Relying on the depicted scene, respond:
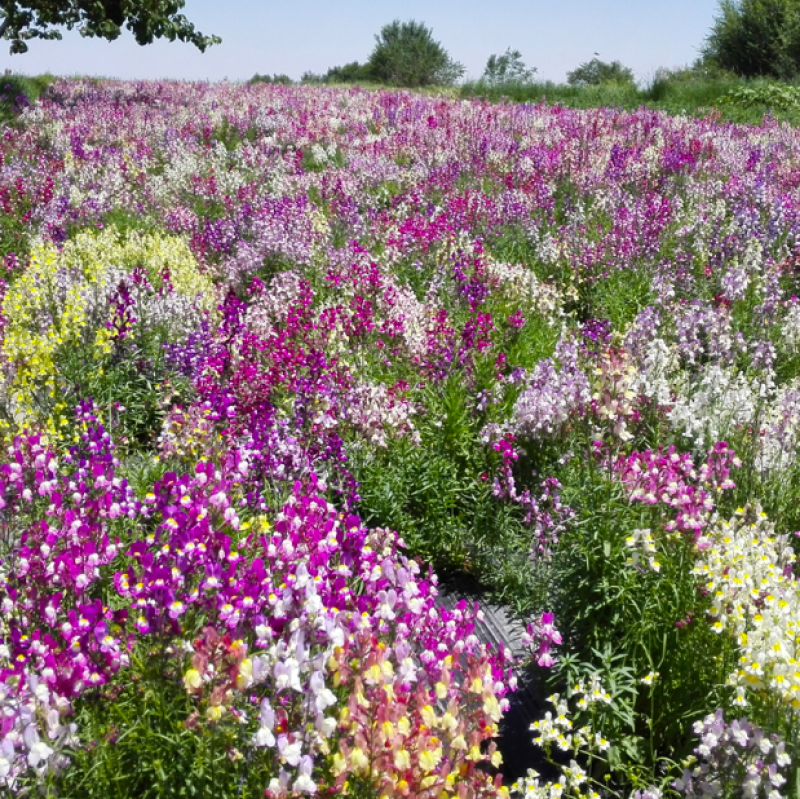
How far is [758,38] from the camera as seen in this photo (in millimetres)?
37250

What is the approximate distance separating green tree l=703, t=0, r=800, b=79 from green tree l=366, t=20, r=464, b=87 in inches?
834

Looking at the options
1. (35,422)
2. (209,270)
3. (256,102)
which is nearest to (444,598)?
(35,422)

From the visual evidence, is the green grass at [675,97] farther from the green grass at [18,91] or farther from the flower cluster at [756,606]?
the flower cluster at [756,606]

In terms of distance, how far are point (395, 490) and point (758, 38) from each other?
41.3 meters

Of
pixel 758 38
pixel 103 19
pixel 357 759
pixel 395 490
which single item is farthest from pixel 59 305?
pixel 758 38

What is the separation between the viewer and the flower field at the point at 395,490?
2.54 metres

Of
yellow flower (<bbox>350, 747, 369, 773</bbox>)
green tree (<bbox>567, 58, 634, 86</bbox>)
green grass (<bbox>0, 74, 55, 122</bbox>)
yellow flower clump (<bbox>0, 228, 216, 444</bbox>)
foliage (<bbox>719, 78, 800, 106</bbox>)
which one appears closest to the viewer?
yellow flower (<bbox>350, 747, 369, 773</bbox>)

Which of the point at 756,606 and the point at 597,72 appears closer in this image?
the point at 756,606

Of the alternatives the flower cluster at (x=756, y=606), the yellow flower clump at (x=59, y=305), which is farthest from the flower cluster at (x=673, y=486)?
the yellow flower clump at (x=59, y=305)

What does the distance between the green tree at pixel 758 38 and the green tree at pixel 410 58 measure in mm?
21194

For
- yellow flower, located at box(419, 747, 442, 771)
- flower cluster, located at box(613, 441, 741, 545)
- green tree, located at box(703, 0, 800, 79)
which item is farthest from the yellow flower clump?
green tree, located at box(703, 0, 800, 79)

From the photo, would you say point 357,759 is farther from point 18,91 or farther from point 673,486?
point 18,91

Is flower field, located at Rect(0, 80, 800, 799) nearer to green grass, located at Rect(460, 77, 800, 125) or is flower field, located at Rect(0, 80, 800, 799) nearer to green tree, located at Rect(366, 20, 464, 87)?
green grass, located at Rect(460, 77, 800, 125)

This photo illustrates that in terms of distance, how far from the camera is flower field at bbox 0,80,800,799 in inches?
100
